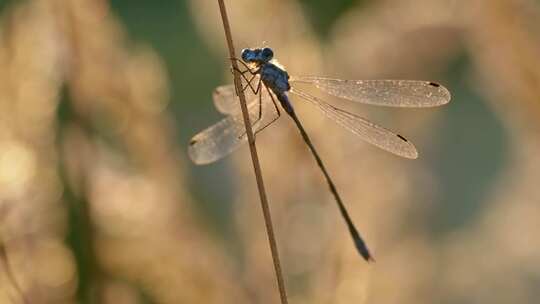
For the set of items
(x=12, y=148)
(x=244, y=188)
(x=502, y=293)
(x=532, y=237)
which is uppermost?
(x=12, y=148)

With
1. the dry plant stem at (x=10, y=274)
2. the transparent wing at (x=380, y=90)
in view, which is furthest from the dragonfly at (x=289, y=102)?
the dry plant stem at (x=10, y=274)

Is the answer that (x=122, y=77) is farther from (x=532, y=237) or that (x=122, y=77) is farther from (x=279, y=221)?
(x=532, y=237)

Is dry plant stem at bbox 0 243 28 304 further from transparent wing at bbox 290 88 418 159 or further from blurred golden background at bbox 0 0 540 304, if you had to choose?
transparent wing at bbox 290 88 418 159

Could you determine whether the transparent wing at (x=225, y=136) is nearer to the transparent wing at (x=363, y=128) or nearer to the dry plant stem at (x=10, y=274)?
the transparent wing at (x=363, y=128)

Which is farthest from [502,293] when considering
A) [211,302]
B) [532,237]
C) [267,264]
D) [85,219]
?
[85,219]

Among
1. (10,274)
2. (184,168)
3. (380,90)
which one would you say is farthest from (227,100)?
(10,274)

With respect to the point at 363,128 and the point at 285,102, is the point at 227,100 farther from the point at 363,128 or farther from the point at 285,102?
the point at 363,128

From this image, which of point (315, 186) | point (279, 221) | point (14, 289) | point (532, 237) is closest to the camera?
point (14, 289)
